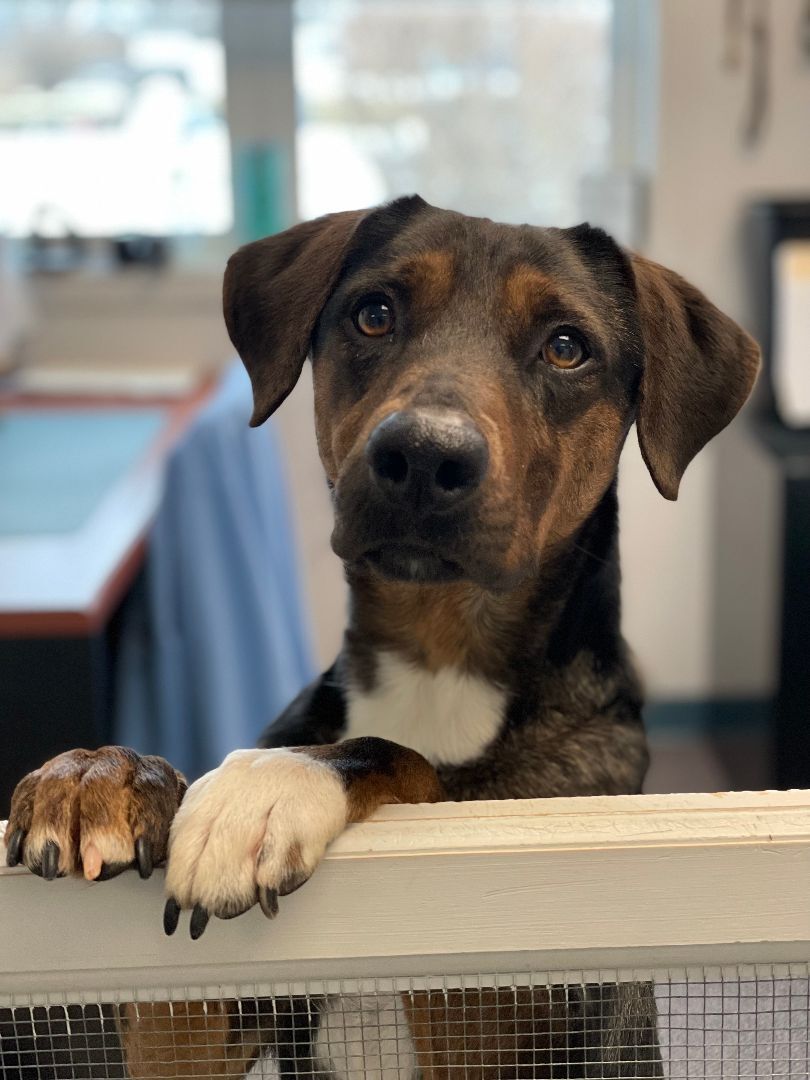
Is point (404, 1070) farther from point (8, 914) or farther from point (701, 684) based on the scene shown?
point (701, 684)

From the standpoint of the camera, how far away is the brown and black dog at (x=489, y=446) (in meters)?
1.06

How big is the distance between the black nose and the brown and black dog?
0.02m

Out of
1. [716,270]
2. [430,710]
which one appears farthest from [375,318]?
[716,270]

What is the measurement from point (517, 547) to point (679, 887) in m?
0.39

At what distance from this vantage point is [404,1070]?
93 cm

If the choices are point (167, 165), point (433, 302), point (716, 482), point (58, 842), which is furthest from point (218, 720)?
point (167, 165)

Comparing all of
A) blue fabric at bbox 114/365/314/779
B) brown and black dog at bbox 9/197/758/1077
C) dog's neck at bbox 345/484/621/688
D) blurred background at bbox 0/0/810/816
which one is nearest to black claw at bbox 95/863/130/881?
brown and black dog at bbox 9/197/758/1077

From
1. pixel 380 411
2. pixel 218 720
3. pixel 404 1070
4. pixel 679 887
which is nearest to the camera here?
pixel 679 887

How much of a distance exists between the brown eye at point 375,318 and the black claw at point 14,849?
0.62 m

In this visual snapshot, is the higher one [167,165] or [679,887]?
[167,165]

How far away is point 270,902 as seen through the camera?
762 millimetres

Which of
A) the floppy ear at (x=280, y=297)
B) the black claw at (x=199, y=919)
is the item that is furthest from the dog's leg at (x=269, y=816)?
the floppy ear at (x=280, y=297)

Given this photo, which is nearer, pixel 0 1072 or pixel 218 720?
pixel 0 1072

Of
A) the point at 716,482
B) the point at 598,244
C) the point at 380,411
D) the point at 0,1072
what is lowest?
the point at 716,482
